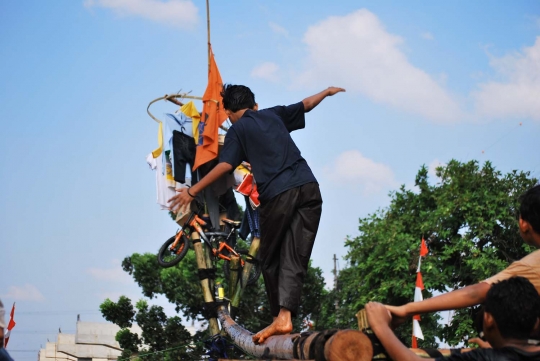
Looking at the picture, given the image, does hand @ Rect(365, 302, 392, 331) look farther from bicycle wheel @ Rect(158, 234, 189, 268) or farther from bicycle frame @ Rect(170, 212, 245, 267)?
bicycle wheel @ Rect(158, 234, 189, 268)

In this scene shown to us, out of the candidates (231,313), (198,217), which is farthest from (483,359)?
(198,217)

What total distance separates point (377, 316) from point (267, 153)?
222 cm

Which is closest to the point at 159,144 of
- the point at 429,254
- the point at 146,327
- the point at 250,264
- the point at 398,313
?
the point at 250,264

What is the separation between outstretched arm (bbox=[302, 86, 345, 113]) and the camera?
18.8 feet

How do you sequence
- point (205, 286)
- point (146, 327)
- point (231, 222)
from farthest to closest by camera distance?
point (146, 327)
point (231, 222)
point (205, 286)

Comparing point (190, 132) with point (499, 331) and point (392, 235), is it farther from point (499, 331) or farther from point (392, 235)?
point (392, 235)

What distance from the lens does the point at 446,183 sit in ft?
71.4

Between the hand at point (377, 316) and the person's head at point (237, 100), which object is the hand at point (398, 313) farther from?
the person's head at point (237, 100)

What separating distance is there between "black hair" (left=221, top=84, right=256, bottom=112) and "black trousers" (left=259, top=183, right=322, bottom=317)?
93 cm

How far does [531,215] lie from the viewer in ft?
10.5

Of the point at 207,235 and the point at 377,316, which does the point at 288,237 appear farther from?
the point at 207,235

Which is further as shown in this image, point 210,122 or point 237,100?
point 210,122

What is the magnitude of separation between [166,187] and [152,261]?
1727cm

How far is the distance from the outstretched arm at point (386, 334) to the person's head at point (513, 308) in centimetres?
33
